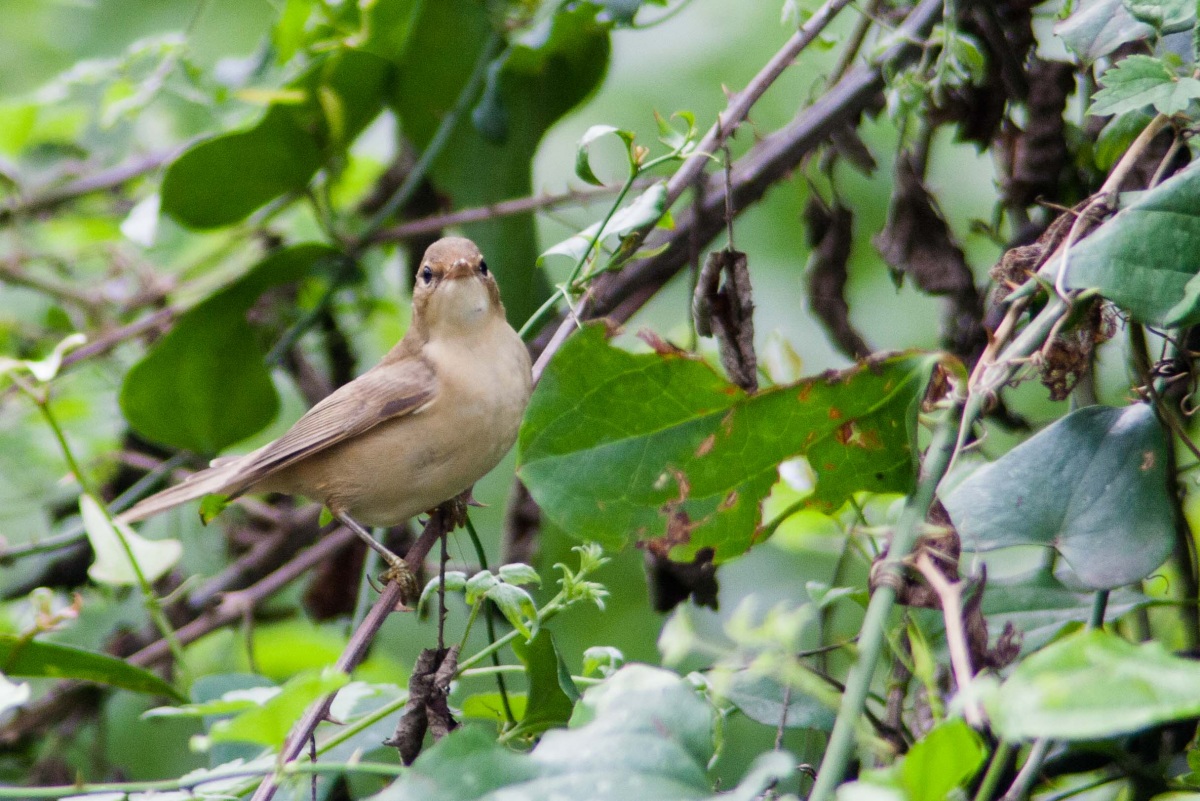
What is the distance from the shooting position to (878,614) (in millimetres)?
1293

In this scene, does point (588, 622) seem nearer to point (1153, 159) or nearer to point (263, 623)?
point (263, 623)

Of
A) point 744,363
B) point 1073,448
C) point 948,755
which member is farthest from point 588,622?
point 948,755

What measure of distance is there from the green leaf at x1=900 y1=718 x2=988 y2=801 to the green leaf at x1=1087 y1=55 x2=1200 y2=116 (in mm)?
980

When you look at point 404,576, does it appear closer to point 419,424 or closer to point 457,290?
point 419,424

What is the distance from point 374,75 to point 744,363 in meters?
1.81

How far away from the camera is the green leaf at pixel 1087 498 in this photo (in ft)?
5.27

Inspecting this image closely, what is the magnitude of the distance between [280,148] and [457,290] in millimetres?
889

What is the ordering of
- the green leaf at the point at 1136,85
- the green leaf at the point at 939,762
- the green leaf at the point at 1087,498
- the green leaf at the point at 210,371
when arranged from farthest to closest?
the green leaf at the point at 210,371
the green leaf at the point at 1136,85
the green leaf at the point at 1087,498
the green leaf at the point at 939,762

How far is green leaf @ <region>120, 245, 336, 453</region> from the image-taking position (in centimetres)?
344

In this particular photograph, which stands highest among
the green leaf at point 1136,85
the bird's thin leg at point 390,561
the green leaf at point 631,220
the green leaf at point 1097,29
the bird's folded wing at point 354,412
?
the green leaf at point 1097,29

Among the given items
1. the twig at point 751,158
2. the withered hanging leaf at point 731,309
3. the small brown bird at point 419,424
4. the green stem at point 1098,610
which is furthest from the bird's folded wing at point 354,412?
the green stem at point 1098,610

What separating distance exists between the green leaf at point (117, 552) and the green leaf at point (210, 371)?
134cm

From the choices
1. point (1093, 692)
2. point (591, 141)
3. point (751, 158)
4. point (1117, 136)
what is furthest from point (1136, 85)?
point (751, 158)

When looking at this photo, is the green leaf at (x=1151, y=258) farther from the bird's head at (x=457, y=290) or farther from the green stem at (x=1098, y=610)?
the bird's head at (x=457, y=290)
